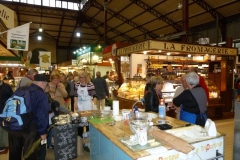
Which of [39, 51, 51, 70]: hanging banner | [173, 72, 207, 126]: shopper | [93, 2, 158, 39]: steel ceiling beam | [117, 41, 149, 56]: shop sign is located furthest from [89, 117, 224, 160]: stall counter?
[93, 2, 158, 39]: steel ceiling beam

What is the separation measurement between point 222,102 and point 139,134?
21.9 feet

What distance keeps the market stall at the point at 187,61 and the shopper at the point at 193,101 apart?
2837 millimetres

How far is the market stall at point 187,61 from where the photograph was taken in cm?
611

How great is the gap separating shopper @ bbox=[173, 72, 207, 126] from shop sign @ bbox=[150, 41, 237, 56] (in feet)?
9.39

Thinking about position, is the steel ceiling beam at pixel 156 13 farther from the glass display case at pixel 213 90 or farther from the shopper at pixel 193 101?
the shopper at pixel 193 101

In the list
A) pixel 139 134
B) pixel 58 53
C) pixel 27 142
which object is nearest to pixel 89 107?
pixel 27 142

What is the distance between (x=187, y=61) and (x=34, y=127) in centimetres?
804

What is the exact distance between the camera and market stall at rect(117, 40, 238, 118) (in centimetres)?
611

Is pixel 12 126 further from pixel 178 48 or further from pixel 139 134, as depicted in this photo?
pixel 178 48

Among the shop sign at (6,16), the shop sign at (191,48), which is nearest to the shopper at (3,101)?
the shop sign at (6,16)

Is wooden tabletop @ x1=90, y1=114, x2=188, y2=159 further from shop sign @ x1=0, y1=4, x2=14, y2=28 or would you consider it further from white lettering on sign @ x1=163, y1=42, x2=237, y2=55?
shop sign @ x1=0, y1=4, x2=14, y2=28

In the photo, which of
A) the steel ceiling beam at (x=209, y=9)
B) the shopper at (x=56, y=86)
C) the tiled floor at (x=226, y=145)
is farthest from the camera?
the steel ceiling beam at (x=209, y=9)

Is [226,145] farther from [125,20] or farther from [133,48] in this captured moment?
[125,20]

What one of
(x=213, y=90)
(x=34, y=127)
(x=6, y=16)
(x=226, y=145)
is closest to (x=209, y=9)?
(x=213, y=90)
